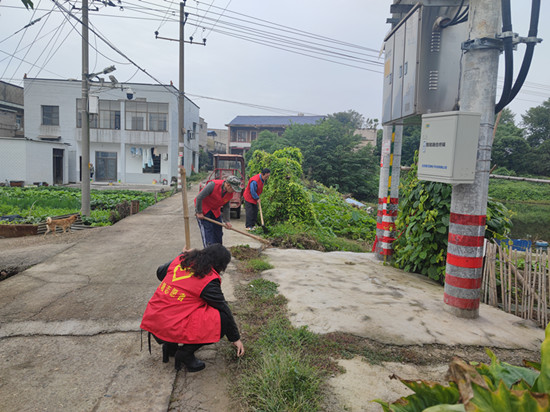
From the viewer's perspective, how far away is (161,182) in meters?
29.6

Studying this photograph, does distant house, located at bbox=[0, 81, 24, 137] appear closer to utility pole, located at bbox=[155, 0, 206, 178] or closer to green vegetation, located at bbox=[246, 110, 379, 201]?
utility pole, located at bbox=[155, 0, 206, 178]

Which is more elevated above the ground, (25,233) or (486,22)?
(486,22)

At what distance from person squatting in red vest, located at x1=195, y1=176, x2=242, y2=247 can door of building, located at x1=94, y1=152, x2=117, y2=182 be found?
26.2 meters

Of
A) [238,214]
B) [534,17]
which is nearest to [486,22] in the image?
[534,17]

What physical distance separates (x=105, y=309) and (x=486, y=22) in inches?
208

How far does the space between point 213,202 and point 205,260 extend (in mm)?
2574

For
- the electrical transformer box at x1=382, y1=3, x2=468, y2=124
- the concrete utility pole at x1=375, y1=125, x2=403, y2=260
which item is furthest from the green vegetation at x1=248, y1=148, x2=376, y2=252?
the electrical transformer box at x1=382, y1=3, x2=468, y2=124

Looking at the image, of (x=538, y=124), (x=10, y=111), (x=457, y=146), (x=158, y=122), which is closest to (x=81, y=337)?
(x=457, y=146)

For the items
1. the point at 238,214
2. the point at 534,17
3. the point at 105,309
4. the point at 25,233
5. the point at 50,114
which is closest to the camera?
the point at 534,17

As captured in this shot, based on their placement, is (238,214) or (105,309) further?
(238,214)

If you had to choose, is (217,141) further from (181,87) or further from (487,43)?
(487,43)

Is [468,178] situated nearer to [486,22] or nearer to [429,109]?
[429,109]

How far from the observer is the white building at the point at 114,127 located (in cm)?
2803

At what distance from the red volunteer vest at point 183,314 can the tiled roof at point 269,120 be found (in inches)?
1641
